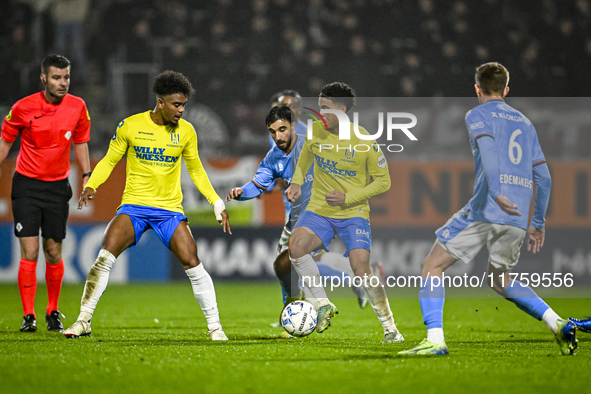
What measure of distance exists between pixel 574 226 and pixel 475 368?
735 cm

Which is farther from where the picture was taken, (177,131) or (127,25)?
(127,25)

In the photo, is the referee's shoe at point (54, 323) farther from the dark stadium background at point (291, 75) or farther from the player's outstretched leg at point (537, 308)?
the dark stadium background at point (291, 75)

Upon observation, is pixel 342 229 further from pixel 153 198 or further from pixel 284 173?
pixel 153 198

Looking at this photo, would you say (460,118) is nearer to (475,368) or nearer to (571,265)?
(571,265)

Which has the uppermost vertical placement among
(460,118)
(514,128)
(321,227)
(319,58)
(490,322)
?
(319,58)

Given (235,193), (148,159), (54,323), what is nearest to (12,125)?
(148,159)

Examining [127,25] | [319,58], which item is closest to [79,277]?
[127,25]

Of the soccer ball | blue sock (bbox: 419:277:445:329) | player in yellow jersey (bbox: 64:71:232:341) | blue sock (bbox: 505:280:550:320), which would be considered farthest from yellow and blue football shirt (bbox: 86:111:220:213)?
blue sock (bbox: 505:280:550:320)

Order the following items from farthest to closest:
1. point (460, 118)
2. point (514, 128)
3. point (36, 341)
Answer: point (460, 118), point (36, 341), point (514, 128)

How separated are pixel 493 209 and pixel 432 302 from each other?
730 millimetres

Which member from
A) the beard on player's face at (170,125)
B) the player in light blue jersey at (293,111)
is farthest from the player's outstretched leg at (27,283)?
the player in light blue jersey at (293,111)

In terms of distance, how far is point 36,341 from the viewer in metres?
5.28

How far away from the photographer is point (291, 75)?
12.6 metres

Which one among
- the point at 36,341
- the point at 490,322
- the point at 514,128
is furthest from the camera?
the point at 490,322
